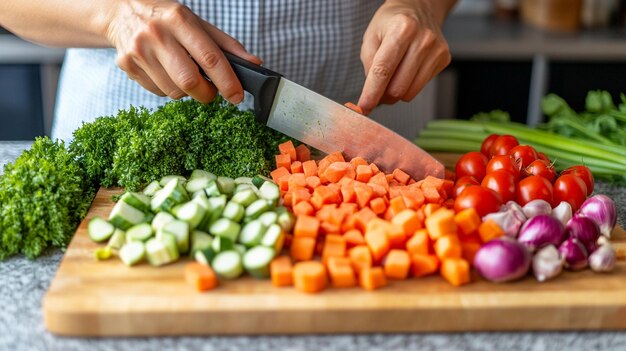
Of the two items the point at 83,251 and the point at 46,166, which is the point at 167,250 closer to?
the point at 83,251

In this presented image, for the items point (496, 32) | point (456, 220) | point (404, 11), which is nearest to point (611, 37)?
point (496, 32)

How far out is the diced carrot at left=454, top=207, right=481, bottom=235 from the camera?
158cm

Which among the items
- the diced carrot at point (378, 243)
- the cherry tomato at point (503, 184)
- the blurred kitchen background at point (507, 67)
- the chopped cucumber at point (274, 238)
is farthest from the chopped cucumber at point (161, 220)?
the blurred kitchen background at point (507, 67)

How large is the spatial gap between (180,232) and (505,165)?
2.93 feet

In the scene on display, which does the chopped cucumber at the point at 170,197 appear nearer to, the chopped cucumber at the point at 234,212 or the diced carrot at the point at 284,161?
the chopped cucumber at the point at 234,212

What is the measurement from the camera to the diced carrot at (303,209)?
5.48 ft

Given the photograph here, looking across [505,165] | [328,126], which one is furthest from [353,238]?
[505,165]

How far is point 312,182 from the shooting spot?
1.82 meters

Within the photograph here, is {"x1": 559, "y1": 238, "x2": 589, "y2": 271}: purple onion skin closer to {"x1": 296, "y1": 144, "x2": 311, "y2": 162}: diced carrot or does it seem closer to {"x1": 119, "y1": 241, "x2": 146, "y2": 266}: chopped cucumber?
{"x1": 296, "y1": 144, "x2": 311, "y2": 162}: diced carrot

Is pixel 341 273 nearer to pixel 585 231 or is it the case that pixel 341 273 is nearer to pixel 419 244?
pixel 419 244

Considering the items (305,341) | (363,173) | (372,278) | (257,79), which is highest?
(257,79)

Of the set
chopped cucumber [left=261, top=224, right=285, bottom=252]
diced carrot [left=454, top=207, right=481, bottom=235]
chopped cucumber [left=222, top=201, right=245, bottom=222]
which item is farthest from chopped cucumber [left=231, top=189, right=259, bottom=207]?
diced carrot [left=454, top=207, right=481, bottom=235]

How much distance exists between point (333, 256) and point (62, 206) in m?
0.68

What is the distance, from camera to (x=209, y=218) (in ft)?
5.37
